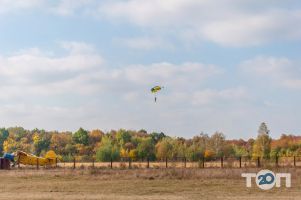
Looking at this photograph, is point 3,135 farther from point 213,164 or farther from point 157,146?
point 213,164

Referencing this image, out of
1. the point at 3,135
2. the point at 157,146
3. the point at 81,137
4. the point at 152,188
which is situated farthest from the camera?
the point at 3,135

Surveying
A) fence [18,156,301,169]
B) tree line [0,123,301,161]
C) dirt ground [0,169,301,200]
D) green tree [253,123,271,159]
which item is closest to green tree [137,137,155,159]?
tree line [0,123,301,161]

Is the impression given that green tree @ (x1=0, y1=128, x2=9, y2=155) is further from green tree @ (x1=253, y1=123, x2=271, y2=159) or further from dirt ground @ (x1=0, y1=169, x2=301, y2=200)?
dirt ground @ (x1=0, y1=169, x2=301, y2=200)

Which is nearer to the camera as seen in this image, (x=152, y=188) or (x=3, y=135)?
(x=152, y=188)

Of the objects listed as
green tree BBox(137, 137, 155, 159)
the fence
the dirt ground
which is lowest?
the dirt ground

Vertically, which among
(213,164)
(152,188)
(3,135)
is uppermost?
(3,135)

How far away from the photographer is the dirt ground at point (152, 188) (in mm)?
24594

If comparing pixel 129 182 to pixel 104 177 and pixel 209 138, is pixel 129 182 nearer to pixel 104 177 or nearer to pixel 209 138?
pixel 104 177

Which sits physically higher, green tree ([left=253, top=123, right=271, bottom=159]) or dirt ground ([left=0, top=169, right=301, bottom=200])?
green tree ([left=253, top=123, right=271, bottom=159])

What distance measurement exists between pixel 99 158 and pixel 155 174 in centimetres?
3874

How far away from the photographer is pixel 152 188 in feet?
92.2

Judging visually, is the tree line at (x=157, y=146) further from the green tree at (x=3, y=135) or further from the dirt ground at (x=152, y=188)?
the dirt ground at (x=152, y=188)

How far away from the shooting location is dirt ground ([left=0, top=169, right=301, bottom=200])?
2459cm

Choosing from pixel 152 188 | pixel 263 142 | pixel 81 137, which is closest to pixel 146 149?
pixel 263 142
